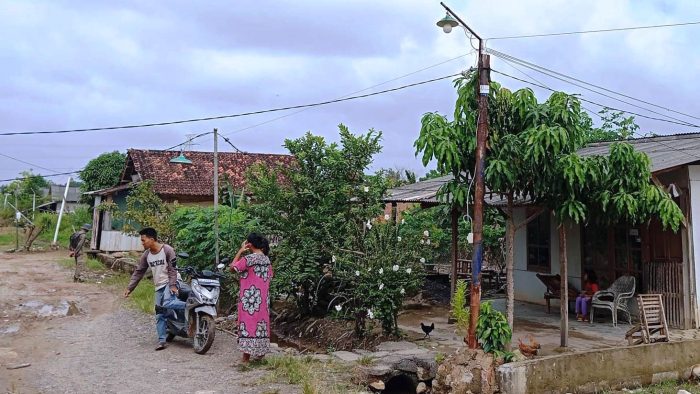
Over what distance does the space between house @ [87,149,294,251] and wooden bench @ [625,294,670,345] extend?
16003mm

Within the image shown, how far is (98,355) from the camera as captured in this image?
25.8 feet

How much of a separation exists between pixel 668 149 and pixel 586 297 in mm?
3000

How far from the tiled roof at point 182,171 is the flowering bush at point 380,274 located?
43.2 feet

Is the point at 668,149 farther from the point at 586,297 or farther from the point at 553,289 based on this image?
the point at 553,289

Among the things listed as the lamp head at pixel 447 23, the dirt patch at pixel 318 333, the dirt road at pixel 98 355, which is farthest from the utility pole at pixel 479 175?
the dirt road at pixel 98 355

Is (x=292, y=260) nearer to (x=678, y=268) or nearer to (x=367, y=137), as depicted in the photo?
(x=367, y=137)

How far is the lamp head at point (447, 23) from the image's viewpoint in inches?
276

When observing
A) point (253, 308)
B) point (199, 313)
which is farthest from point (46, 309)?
point (253, 308)

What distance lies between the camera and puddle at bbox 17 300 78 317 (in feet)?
37.2

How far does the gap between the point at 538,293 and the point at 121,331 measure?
8243mm

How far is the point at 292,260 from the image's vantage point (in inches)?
378

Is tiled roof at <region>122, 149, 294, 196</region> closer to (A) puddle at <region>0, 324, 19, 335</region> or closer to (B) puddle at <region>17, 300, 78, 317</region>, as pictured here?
(B) puddle at <region>17, 300, 78, 317</region>

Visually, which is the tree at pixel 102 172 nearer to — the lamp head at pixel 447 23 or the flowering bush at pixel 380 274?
the flowering bush at pixel 380 274

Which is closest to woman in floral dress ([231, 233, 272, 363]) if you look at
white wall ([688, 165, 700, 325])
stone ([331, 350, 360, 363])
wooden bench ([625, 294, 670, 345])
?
stone ([331, 350, 360, 363])
